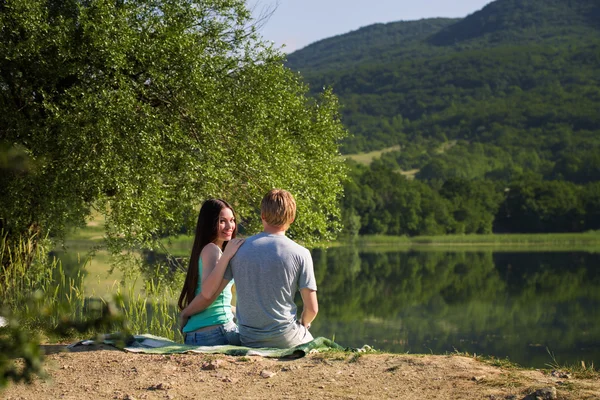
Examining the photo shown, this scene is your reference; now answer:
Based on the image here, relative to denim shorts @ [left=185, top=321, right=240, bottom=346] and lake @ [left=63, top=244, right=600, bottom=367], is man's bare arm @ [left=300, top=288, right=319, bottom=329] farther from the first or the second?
lake @ [left=63, top=244, right=600, bottom=367]

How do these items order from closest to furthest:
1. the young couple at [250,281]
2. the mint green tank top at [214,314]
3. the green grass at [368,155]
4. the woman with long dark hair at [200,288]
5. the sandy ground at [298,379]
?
the sandy ground at [298,379] < the young couple at [250,281] < the woman with long dark hair at [200,288] < the mint green tank top at [214,314] < the green grass at [368,155]

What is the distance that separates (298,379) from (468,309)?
22.1 m

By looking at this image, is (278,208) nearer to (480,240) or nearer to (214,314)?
(214,314)

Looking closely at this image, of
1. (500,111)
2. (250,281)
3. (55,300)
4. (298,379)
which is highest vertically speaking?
(500,111)

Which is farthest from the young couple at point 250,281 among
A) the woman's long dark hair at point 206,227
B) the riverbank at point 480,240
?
the riverbank at point 480,240

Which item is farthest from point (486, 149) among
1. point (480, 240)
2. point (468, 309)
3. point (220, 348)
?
point (220, 348)

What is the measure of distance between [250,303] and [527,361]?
12860 mm

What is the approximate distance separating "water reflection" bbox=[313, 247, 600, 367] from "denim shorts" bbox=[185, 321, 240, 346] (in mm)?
4687

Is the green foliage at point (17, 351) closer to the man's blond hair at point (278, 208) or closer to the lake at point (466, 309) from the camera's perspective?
the man's blond hair at point (278, 208)

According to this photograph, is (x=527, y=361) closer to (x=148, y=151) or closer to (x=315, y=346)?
(x=148, y=151)

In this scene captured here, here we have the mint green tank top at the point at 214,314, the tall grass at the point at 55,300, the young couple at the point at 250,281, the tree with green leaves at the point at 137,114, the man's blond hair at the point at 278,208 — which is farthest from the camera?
the tree with green leaves at the point at 137,114

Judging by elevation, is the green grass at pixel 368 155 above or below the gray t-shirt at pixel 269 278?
below

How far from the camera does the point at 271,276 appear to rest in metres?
5.54

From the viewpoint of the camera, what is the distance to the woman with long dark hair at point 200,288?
5887mm
